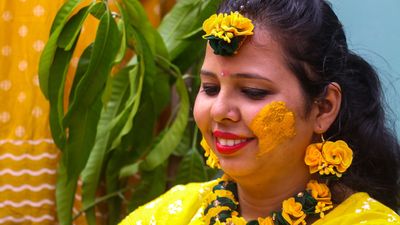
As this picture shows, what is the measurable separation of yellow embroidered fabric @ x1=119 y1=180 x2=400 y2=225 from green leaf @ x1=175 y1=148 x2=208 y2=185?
0.50 m

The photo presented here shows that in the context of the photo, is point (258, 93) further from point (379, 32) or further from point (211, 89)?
point (379, 32)

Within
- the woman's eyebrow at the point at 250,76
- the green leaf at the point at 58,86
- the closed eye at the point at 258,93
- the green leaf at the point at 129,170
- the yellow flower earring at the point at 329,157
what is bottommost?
the green leaf at the point at 129,170

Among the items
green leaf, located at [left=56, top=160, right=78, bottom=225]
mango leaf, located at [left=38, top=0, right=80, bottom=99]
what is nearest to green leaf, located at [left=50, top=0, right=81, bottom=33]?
mango leaf, located at [left=38, top=0, right=80, bottom=99]

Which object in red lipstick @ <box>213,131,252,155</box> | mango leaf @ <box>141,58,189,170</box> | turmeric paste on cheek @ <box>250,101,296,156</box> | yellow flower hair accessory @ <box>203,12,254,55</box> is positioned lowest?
mango leaf @ <box>141,58,189,170</box>

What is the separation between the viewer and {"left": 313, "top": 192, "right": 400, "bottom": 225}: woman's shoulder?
138 centimetres

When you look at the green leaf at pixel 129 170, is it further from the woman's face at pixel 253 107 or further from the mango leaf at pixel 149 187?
the woman's face at pixel 253 107

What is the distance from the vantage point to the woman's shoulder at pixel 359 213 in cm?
138

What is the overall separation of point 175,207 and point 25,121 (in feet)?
3.18

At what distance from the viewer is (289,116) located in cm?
138

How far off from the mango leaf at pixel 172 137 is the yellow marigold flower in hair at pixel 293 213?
0.77m

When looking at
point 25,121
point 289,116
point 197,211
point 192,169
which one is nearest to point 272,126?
point 289,116

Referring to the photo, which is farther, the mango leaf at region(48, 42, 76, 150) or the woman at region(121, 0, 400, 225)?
the mango leaf at region(48, 42, 76, 150)

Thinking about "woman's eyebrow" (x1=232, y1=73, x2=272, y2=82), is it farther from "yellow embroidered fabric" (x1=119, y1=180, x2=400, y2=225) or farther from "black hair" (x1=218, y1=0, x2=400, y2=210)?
"yellow embroidered fabric" (x1=119, y1=180, x2=400, y2=225)

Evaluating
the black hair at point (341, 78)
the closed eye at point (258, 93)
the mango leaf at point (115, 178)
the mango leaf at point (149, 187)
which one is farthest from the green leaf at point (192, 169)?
the closed eye at point (258, 93)
